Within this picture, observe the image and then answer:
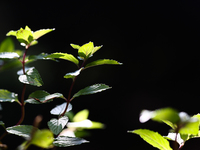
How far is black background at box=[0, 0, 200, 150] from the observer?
257 cm

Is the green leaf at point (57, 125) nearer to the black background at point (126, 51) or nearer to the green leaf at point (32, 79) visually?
the green leaf at point (32, 79)

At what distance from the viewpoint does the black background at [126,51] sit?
257 centimetres

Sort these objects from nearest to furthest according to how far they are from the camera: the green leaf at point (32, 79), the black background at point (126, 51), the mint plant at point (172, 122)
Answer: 1. the mint plant at point (172, 122)
2. the green leaf at point (32, 79)
3. the black background at point (126, 51)

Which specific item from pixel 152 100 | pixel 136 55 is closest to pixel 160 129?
pixel 152 100

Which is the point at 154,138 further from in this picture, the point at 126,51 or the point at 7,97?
the point at 126,51

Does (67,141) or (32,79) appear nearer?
(67,141)

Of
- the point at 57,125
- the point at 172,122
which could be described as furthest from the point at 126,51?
the point at 172,122

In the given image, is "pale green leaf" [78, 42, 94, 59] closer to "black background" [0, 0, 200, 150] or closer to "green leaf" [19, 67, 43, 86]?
"green leaf" [19, 67, 43, 86]

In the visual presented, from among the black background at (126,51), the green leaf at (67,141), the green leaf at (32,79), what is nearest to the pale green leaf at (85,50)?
the green leaf at (32,79)

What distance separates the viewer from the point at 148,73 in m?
2.65

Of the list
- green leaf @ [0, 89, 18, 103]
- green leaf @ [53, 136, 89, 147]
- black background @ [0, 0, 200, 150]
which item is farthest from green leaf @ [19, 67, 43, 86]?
black background @ [0, 0, 200, 150]

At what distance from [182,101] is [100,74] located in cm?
101

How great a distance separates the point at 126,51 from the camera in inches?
105

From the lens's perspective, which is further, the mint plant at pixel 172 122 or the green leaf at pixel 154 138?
the green leaf at pixel 154 138
